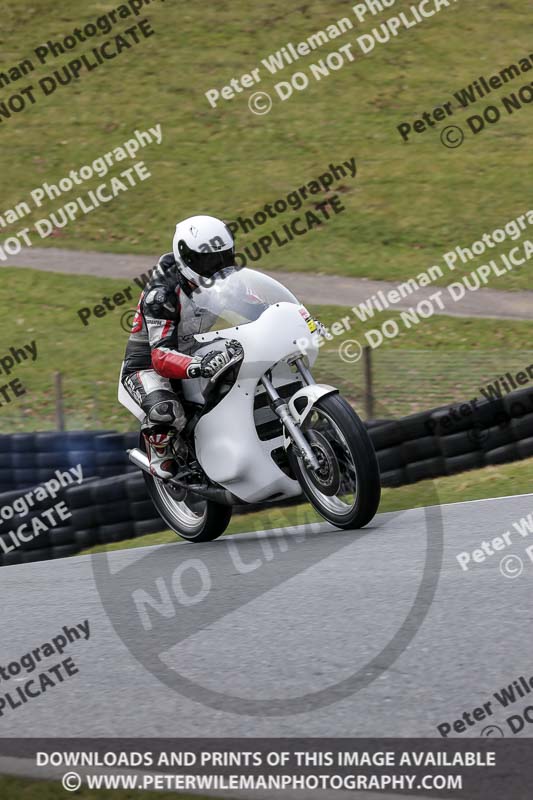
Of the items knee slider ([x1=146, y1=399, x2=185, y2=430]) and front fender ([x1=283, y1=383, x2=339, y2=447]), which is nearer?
front fender ([x1=283, y1=383, x2=339, y2=447])

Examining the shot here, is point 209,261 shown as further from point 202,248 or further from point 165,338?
point 165,338

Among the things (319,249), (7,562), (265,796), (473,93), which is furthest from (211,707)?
(473,93)

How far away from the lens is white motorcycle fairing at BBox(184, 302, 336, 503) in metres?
7.04

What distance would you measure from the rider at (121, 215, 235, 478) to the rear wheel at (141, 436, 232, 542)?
1.26 ft

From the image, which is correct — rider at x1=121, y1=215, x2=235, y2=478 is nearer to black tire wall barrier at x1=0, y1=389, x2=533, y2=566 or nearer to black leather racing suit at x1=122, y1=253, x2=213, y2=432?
black leather racing suit at x1=122, y1=253, x2=213, y2=432

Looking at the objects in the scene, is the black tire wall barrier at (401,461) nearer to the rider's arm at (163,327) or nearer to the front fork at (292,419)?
the rider's arm at (163,327)

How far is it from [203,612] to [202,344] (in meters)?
2.08

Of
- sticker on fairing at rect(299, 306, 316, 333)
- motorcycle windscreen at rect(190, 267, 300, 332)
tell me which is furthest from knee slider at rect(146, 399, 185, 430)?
sticker on fairing at rect(299, 306, 316, 333)

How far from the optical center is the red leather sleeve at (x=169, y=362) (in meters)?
7.32

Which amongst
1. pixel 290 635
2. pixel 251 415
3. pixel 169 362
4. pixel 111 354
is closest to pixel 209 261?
pixel 169 362

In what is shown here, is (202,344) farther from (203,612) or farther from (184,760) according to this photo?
(184,760)

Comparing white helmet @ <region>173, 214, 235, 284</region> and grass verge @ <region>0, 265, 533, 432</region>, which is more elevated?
white helmet @ <region>173, 214, 235, 284</region>

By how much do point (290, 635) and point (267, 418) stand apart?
7.25 ft

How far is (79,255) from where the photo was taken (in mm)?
24094
